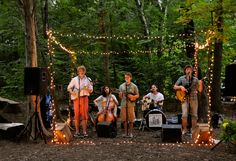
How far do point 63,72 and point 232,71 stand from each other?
818 cm

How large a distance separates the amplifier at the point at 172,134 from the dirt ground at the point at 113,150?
0.16 metres

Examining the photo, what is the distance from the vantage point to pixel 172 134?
878 centimetres

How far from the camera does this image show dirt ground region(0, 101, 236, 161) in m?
6.95

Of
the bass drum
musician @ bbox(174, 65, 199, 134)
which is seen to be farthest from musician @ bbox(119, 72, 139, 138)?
the bass drum

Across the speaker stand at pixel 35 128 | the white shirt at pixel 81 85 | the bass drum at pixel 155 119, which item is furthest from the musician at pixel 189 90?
the speaker stand at pixel 35 128

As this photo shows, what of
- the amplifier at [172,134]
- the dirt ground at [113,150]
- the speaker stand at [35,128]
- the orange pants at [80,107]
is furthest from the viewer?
the orange pants at [80,107]

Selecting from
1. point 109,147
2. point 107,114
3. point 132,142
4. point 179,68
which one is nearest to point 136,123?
point 107,114

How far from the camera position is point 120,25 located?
17516 millimetres

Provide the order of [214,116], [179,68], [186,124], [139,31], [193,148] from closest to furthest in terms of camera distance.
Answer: [193,148] → [186,124] → [214,116] → [179,68] → [139,31]

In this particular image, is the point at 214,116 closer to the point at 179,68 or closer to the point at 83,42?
the point at 179,68

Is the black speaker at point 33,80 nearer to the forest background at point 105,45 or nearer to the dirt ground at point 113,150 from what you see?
the dirt ground at point 113,150

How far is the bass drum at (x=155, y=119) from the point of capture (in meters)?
10.6

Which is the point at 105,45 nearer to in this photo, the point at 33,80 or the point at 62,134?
the point at 33,80

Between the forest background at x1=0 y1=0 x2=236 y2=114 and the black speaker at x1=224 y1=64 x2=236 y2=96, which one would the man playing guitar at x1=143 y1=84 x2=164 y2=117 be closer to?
the forest background at x1=0 y1=0 x2=236 y2=114
